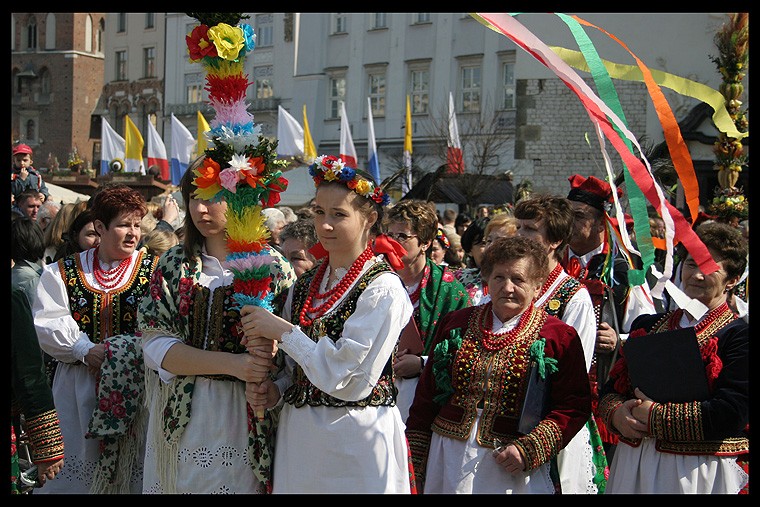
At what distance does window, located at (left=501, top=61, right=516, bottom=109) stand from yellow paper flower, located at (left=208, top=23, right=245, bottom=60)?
105 feet

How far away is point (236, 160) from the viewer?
366 centimetres

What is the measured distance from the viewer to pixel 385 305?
11.9 feet

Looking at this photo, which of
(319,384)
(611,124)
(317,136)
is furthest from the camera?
(317,136)

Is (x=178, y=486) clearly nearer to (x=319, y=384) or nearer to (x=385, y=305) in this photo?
(x=319, y=384)

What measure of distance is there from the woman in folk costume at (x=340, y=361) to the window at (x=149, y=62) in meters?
51.0

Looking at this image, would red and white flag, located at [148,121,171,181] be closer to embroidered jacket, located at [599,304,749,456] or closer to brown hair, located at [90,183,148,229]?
brown hair, located at [90,183,148,229]

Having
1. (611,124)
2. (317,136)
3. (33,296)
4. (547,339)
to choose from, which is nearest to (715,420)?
(547,339)

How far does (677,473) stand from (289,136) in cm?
2371

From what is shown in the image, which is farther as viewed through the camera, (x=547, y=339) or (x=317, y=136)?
(x=317, y=136)

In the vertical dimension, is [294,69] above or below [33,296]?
above

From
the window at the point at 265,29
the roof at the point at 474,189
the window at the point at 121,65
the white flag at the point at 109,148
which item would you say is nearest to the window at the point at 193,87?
the window at the point at 265,29

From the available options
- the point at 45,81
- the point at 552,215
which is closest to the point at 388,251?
the point at 552,215

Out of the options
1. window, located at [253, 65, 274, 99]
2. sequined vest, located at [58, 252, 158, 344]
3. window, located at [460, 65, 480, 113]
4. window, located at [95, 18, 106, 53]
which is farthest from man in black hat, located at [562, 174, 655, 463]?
window, located at [95, 18, 106, 53]

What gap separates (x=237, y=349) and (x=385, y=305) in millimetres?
704
